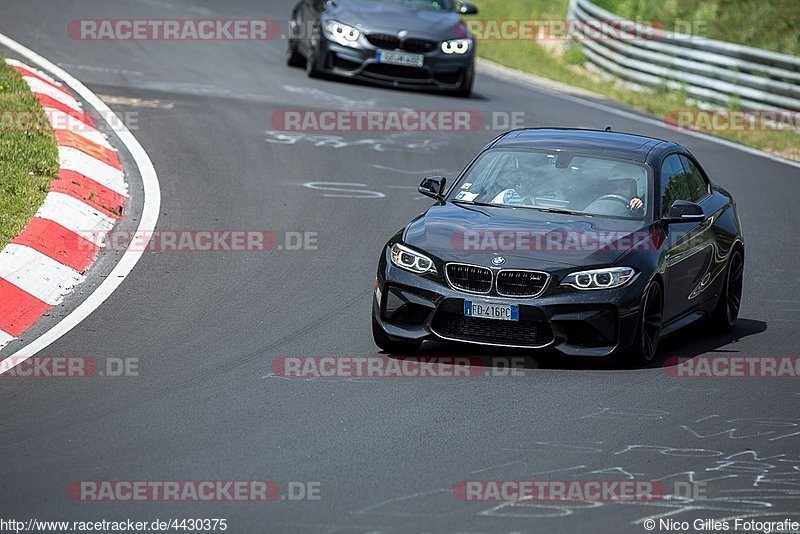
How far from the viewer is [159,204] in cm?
1370

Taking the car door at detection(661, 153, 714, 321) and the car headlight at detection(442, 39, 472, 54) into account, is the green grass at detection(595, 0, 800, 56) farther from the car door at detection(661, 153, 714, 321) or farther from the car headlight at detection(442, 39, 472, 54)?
the car door at detection(661, 153, 714, 321)

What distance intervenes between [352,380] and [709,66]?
59.2ft

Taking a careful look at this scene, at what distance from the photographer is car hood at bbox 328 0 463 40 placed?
72.4ft

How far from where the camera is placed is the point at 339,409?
27.3 ft

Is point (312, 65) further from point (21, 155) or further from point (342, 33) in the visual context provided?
point (21, 155)

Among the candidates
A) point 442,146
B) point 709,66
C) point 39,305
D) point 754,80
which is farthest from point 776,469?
point 709,66

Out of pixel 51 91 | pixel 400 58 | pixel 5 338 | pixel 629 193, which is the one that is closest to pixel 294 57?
pixel 400 58

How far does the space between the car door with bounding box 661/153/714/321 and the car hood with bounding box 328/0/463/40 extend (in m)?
11.3

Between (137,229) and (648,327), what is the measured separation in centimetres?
493

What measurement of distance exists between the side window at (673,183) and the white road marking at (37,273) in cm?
430

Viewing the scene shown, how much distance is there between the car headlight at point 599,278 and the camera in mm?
9352

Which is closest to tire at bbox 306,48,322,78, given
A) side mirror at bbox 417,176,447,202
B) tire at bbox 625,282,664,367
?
side mirror at bbox 417,176,447,202

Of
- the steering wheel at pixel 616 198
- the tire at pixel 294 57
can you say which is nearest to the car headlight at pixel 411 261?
the steering wheel at pixel 616 198

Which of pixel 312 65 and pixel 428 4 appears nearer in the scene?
pixel 312 65
